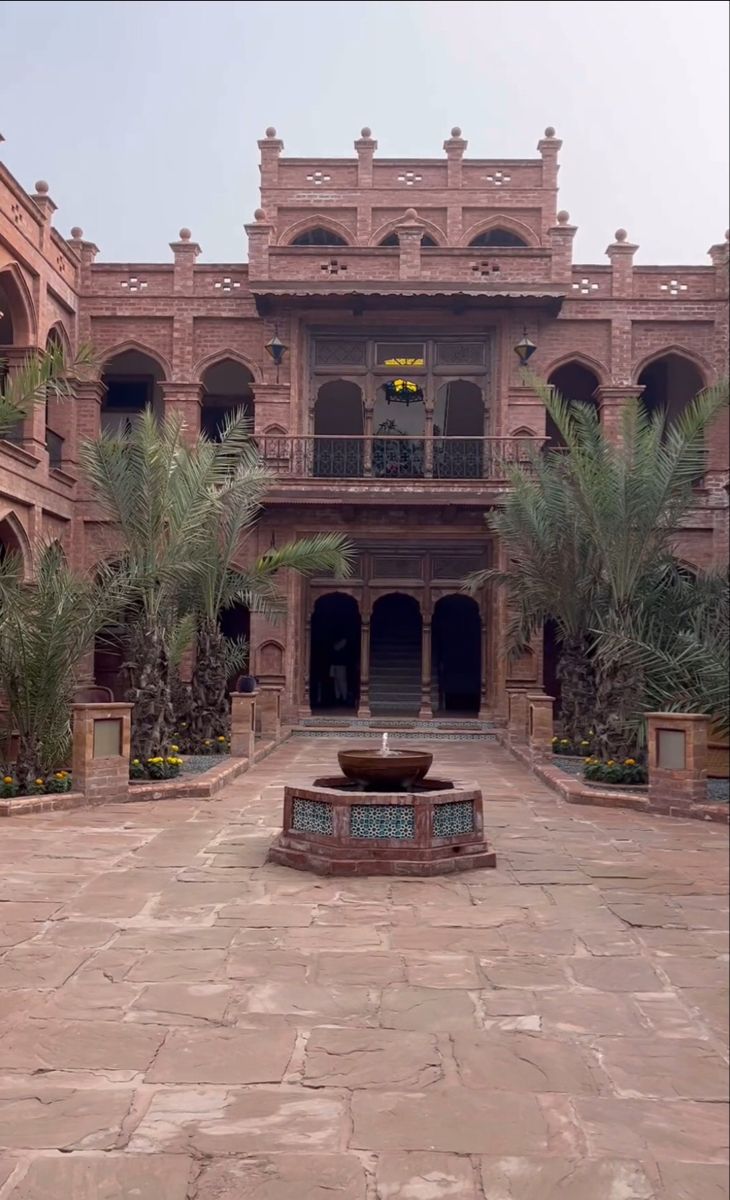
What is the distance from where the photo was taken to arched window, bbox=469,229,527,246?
2295 centimetres

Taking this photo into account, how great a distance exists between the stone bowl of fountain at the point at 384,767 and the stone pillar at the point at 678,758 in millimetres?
3074

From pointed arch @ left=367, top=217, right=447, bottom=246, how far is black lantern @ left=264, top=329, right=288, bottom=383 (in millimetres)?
4315

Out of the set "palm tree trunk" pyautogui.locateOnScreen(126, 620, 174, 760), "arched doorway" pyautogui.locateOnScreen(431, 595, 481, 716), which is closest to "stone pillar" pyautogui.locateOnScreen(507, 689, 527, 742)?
"arched doorway" pyautogui.locateOnScreen(431, 595, 481, 716)

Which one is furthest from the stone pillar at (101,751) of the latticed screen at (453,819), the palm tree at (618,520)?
the palm tree at (618,520)

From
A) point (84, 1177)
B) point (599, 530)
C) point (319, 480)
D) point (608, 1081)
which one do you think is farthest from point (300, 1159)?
point (319, 480)

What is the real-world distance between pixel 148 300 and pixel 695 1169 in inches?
829

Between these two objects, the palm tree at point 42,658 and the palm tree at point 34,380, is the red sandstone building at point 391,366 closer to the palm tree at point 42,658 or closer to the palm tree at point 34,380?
the palm tree at point 42,658

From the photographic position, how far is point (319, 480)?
19.5 metres

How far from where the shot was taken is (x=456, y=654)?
76.2ft

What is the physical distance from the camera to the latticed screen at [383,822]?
7070mm

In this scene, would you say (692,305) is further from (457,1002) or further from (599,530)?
(457,1002)

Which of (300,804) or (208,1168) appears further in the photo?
(300,804)

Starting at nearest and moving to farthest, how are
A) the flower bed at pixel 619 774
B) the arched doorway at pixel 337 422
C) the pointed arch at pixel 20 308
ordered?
the flower bed at pixel 619 774
the pointed arch at pixel 20 308
the arched doorway at pixel 337 422

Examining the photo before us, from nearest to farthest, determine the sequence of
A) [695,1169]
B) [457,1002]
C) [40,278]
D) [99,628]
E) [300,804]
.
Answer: [695,1169], [457,1002], [300,804], [99,628], [40,278]
